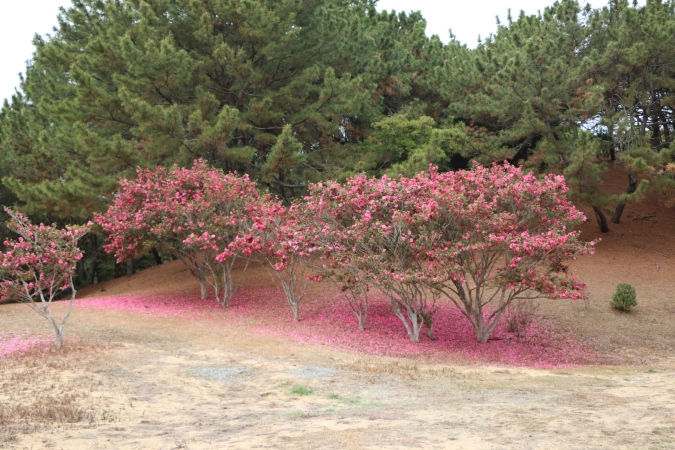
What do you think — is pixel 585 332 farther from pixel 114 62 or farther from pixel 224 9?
pixel 114 62

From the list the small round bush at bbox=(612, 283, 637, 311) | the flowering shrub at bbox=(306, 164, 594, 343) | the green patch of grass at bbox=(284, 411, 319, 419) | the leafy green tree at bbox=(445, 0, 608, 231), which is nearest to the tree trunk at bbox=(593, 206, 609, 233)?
the leafy green tree at bbox=(445, 0, 608, 231)

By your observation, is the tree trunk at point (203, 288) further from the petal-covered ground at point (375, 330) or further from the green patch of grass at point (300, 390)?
the green patch of grass at point (300, 390)

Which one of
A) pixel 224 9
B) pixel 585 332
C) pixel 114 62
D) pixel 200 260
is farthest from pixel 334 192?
pixel 114 62

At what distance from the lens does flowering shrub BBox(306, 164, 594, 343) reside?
11.0m

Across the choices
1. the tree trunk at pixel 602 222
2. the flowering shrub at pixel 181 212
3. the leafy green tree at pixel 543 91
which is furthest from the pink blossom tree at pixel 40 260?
the tree trunk at pixel 602 222

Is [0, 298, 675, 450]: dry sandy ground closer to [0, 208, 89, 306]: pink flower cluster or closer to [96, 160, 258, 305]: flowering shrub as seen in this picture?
[0, 208, 89, 306]: pink flower cluster

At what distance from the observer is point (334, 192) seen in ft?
40.3

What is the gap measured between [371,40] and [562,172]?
36.2 ft

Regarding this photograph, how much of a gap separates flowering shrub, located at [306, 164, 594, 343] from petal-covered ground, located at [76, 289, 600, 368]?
77 centimetres

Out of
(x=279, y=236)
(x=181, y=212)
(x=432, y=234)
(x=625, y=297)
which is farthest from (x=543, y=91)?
(x=181, y=212)

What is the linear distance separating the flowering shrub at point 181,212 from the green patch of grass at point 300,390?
6.92 metres

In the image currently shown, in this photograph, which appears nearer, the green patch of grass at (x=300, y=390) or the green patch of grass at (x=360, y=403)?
the green patch of grass at (x=360, y=403)

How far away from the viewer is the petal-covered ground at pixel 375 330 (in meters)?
11.4

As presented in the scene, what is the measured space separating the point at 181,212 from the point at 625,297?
13264 mm
